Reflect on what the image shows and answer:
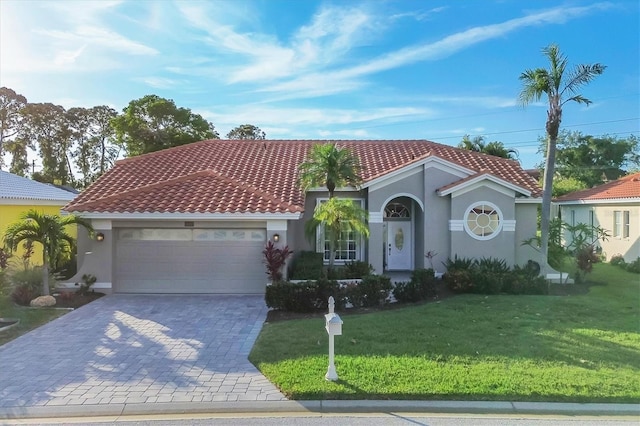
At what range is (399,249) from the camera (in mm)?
18078

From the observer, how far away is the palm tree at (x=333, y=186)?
1319 cm

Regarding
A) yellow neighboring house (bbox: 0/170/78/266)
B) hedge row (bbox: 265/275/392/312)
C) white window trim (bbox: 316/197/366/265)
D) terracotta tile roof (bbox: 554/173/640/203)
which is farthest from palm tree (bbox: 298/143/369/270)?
terracotta tile roof (bbox: 554/173/640/203)

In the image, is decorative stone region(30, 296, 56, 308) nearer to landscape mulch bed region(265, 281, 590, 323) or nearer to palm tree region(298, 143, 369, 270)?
landscape mulch bed region(265, 281, 590, 323)

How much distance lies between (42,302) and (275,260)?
6.24 metres

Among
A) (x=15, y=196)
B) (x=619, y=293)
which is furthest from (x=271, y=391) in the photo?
(x=15, y=196)

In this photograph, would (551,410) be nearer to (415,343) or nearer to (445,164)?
(415,343)

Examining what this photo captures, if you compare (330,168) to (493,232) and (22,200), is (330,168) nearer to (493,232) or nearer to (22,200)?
(493,232)

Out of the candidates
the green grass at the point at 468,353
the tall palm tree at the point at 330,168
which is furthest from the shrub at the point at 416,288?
the tall palm tree at the point at 330,168

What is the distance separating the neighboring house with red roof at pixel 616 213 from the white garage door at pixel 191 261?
17.5 meters

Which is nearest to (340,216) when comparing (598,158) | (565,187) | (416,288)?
(416,288)

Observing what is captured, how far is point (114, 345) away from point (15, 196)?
11.8 m

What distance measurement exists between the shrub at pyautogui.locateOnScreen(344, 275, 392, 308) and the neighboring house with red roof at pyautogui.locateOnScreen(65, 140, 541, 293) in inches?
125

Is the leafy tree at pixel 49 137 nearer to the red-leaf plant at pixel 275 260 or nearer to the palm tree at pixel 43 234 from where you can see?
the palm tree at pixel 43 234

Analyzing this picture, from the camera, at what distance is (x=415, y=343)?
320 inches
